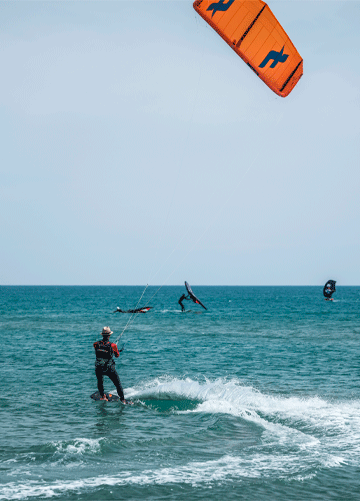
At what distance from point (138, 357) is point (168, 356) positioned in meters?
1.69

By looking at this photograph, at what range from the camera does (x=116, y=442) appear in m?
11.0

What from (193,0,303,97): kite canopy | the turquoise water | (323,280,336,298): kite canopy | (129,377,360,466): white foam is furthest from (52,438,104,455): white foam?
(323,280,336,298): kite canopy

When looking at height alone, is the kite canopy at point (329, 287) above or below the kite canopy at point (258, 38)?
below

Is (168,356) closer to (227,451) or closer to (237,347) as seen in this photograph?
(237,347)

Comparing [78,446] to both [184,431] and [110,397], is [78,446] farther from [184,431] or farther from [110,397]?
[110,397]

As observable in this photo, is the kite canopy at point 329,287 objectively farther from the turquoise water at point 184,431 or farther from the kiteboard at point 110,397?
the kiteboard at point 110,397

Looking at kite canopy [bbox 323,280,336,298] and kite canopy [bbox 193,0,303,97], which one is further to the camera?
kite canopy [bbox 323,280,336,298]

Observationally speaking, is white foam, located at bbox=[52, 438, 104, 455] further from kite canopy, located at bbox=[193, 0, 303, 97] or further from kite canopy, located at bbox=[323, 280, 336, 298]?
kite canopy, located at bbox=[323, 280, 336, 298]

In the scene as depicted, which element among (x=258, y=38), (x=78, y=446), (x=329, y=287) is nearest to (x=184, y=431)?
(x=78, y=446)

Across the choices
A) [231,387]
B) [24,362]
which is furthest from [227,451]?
[24,362]

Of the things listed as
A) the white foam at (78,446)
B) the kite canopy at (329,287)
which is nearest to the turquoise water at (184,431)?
the white foam at (78,446)

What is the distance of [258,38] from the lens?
13477 mm

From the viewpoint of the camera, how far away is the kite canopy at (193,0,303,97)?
1310cm

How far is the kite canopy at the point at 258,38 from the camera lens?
43.0 ft
